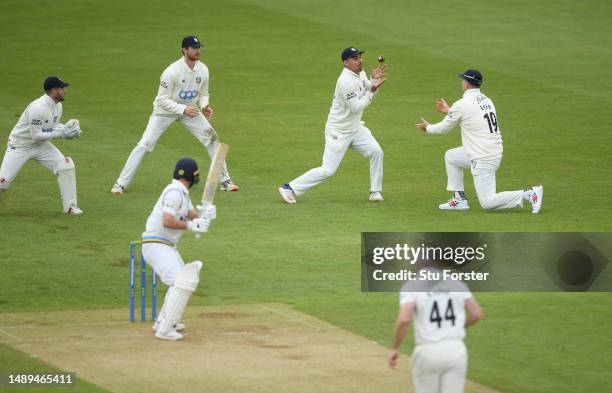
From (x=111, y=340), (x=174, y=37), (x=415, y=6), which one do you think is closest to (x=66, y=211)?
(x=111, y=340)

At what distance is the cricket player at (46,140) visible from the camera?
1838 cm

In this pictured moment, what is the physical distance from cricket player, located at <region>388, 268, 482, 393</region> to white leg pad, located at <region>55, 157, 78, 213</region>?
9.34 m

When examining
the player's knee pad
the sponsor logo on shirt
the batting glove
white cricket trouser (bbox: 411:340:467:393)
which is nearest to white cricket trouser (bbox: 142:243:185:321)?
the player's knee pad

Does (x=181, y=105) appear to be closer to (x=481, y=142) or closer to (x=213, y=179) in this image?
(x=481, y=142)

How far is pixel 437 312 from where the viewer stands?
10.2 metres

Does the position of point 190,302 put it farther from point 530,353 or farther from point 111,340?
point 530,353

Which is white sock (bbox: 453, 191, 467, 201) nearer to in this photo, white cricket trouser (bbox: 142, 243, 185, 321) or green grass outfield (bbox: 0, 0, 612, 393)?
green grass outfield (bbox: 0, 0, 612, 393)

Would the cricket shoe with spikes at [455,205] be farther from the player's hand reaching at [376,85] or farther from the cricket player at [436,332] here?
the cricket player at [436,332]

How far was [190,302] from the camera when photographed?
14.9 metres

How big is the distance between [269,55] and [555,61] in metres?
7.25

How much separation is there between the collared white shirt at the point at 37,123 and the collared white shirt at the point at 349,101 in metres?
4.26

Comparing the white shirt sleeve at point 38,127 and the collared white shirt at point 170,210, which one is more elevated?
the white shirt sleeve at point 38,127

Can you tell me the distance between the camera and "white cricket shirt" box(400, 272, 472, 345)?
1016cm

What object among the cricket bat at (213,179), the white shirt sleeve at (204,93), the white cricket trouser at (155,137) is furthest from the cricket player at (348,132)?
the cricket bat at (213,179)
